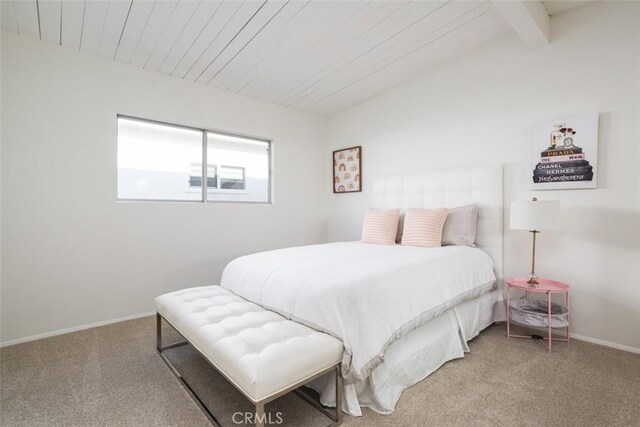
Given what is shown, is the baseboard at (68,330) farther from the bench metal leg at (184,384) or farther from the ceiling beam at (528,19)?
the ceiling beam at (528,19)

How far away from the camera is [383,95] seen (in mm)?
3787

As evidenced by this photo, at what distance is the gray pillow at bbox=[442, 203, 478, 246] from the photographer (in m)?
2.77

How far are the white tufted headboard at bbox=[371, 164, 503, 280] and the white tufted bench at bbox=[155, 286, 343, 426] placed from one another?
6.75 feet

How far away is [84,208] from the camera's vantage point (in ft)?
8.76

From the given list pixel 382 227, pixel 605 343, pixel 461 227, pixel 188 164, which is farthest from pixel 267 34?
pixel 605 343

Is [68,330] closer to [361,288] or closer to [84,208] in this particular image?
[84,208]

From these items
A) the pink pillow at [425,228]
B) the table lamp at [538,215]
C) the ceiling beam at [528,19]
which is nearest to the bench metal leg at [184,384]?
the pink pillow at [425,228]

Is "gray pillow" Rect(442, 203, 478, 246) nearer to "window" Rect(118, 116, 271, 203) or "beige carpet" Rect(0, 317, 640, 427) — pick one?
"beige carpet" Rect(0, 317, 640, 427)

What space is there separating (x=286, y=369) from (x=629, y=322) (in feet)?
8.39

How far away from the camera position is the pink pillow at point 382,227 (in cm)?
316

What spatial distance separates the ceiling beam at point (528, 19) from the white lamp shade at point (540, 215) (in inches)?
52.6

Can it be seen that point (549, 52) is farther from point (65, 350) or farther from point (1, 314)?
point (1, 314)

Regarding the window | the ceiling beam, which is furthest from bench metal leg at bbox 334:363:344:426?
the window

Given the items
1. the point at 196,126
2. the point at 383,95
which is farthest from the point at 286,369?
the point at 383,95
